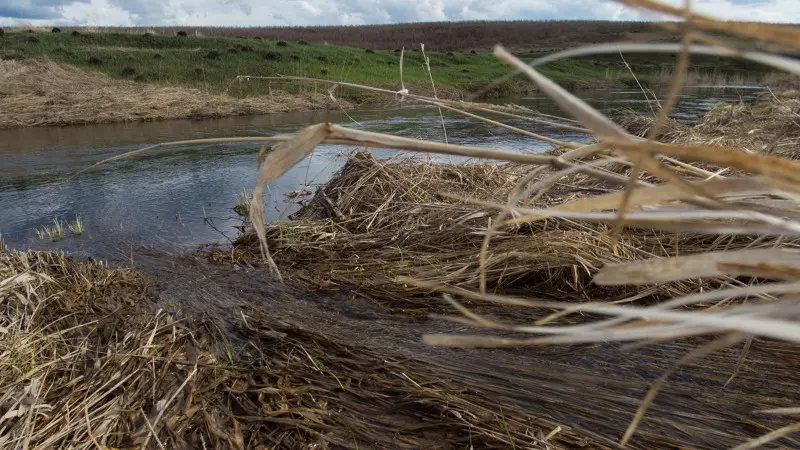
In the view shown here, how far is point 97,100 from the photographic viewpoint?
42.3 ft

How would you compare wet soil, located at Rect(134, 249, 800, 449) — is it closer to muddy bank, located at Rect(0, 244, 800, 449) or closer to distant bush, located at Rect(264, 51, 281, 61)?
muddy bank, located at Rect(0, 244, 800, 449)

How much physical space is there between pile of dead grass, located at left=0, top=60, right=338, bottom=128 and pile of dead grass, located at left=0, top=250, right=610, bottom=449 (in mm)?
10985

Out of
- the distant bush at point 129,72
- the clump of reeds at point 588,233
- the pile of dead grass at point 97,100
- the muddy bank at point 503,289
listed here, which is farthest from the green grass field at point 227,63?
the clump of reeds at point 588,233

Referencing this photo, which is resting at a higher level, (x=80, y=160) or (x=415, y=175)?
(x=415, y=175)

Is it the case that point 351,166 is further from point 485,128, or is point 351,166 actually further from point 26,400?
point 485,128

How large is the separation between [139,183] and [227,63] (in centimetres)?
1424

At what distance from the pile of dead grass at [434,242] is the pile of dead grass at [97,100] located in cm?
978

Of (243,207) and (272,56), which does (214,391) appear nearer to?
(243,207)

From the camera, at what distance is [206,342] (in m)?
2.15

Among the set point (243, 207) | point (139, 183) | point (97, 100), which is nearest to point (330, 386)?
point (243, 207)

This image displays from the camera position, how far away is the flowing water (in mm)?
4188

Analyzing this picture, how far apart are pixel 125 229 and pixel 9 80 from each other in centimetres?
1295

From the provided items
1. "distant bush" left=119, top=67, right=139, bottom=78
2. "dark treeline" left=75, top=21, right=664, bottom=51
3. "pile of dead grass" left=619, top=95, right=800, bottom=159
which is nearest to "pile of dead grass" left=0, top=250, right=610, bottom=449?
"pile of dead grass" left=619, top=95, right=800, bottom=159

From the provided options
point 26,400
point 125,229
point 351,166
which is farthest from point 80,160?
point 26,400
